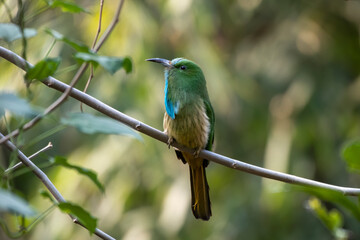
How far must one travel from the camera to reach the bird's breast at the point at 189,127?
273 cm

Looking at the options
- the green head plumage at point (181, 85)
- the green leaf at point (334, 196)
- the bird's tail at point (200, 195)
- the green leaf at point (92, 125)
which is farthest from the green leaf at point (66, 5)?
the bird's tail at point (200, 195)

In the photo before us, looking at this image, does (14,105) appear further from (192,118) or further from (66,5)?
(192,118)

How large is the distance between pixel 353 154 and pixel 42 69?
4.73 ft

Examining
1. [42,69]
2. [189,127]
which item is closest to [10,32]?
[42,69]

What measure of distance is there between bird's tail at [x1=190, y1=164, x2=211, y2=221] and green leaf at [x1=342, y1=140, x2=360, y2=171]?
876 millimetres

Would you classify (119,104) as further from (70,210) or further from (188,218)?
(70,210)

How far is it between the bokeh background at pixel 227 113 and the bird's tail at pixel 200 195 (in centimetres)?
175

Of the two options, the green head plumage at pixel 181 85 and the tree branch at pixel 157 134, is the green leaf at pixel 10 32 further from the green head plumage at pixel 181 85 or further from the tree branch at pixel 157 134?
the green head plumage at pixel 181 85

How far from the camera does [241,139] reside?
5.62 meters

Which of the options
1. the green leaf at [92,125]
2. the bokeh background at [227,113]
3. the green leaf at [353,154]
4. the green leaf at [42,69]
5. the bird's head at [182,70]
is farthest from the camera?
the bokeh background at [227,113]

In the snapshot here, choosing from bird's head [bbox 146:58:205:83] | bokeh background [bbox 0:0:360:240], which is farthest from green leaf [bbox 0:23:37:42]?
bokeh background [bbox 0:0:360:240]

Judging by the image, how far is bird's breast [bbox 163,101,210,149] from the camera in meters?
2.73

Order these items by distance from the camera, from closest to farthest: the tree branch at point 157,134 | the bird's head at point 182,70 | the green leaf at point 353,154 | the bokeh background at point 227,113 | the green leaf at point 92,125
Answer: the green leaf at point 92,125, the tree branch at point 157,134, the green leaf at point 353,154, the bird's head at point 182,70, the bokeh background at point 227,113

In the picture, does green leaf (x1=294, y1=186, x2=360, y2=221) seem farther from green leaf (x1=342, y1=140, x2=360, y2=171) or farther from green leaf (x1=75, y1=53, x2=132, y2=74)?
green leaf (x1=75, y1=53, x2=132, y2=74)
